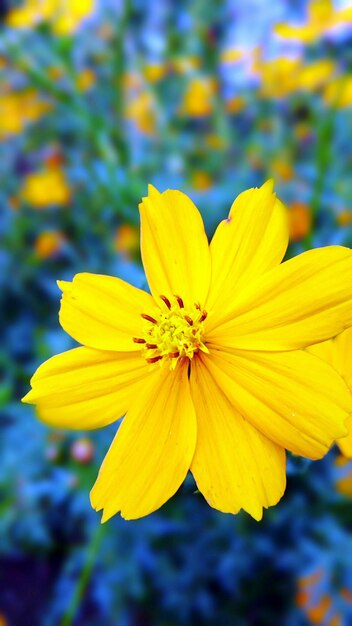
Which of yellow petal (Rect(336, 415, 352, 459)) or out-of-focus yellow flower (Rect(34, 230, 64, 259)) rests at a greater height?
out-of-focus yellow flower (Rect(34, 230, 64, 259))

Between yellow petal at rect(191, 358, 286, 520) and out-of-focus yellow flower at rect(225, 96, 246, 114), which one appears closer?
yellow petal at rect(191, 358, 286, 520)

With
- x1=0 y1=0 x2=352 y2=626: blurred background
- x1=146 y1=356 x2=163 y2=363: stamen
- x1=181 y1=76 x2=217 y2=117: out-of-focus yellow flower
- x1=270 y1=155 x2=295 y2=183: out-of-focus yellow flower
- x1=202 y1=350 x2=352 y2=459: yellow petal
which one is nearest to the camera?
x1=202 y1=350 x2=352 y2=459: yellow petal

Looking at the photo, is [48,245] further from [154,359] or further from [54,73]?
[154,359]

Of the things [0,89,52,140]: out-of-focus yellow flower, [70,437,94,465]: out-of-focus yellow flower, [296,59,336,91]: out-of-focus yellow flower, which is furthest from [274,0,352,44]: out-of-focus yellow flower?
[70,437,94,465]: out-of-focus yellow flower

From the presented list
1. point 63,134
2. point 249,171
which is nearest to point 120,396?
point 249,171

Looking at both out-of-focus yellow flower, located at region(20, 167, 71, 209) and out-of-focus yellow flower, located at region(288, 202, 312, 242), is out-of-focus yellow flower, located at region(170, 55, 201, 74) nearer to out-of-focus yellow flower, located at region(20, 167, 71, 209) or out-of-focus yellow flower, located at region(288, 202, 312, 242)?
out-of-focus yellow flower, located at region(20, 167, 71, 209)

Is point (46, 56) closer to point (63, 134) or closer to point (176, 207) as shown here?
point (63, 134)

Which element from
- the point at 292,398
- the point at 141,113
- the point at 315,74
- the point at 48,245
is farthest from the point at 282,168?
the point at 292,398
